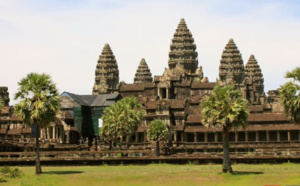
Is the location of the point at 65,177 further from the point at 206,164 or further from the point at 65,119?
the point at 65,119

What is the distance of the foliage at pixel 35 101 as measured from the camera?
69.3 metres

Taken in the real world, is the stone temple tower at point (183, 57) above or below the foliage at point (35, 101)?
above

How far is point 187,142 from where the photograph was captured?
5197 inches

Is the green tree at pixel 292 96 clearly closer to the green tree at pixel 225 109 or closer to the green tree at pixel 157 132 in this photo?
the green tree at pixel 225 109

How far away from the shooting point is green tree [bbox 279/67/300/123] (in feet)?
226

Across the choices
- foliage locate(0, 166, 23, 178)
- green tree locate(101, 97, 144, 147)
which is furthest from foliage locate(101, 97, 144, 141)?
foliage locate(0, 166, 23, 178)

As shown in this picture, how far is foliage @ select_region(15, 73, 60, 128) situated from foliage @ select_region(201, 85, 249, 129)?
14384 millimetres

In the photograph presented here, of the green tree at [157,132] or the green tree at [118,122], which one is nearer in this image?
the green tree at [118,122]

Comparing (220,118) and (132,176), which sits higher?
(220,118)

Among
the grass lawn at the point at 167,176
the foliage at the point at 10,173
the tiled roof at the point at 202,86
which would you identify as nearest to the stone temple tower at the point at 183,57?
the tiled roof at the point at 202,86

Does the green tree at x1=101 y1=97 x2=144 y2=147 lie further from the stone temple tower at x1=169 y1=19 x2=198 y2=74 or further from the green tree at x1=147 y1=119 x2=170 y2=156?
the stone temple tower at x1=169 y1=19 x2=198 y2=74

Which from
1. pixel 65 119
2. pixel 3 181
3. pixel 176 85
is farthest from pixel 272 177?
pixel 176 85

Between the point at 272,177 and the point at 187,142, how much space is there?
230 ft

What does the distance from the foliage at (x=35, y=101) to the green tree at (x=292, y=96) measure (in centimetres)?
2134
